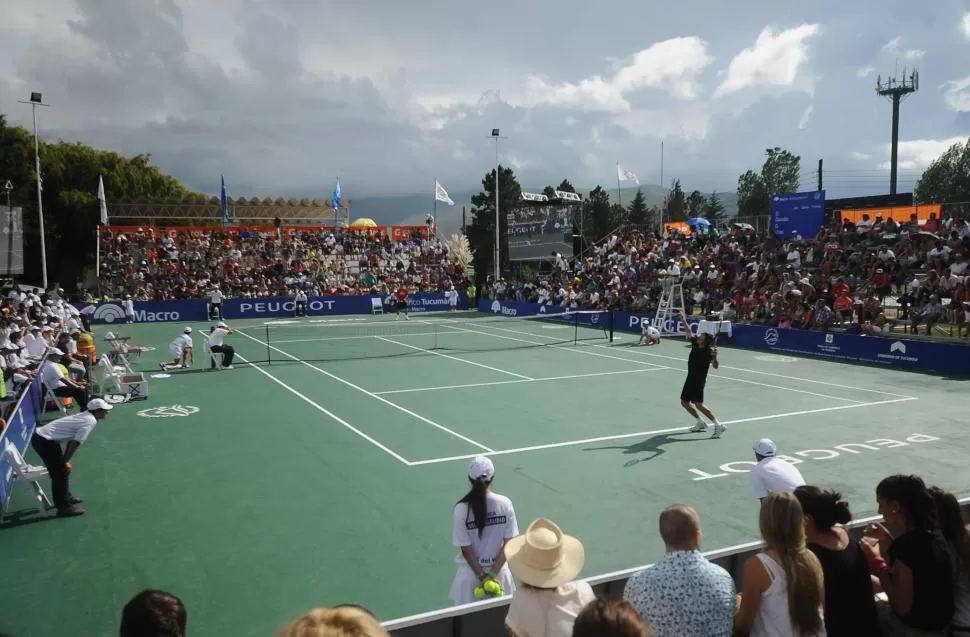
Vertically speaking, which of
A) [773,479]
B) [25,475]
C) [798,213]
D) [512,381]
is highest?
[798,213]

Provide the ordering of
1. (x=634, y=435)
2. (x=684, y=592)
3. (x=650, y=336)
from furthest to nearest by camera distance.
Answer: (x=650, y=336)
(x=634, y=435)
(x=684, y=592)

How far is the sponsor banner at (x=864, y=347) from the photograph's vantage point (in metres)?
22.1

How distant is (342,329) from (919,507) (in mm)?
34255

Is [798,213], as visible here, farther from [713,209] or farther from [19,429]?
[713,209]

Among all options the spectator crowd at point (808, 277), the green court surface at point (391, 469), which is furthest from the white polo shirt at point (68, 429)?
the spectator crowd at point (808, 277)

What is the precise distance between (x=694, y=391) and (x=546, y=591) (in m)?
10.4

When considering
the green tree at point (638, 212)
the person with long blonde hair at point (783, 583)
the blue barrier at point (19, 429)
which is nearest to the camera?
the person with long blonde hair at point (783, 583)

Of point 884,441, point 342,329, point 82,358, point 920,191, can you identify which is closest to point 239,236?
point 342,329

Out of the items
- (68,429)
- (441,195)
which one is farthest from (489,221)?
(68,429)

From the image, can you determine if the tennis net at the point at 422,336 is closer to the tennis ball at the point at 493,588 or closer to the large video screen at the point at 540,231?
the large video screen at the point at 540,231

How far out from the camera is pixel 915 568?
4.57 m

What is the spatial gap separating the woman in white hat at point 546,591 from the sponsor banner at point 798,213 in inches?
1313

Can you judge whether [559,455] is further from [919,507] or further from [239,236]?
[239,236]

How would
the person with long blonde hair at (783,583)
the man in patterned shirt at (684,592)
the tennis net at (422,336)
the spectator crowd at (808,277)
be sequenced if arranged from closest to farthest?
1. the man in patterned shirt at (684,592)
2. the person with long blonde hair at (783,583)
3. the spectator crowd at (808,277)
4. the tennis net at (422,336)
